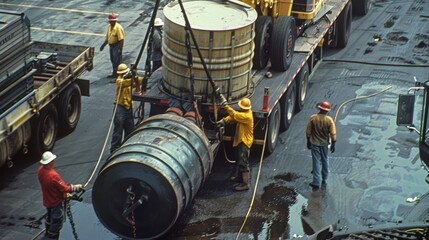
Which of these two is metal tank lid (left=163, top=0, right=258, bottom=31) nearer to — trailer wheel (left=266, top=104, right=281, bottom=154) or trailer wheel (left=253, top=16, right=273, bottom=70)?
trailer wheel (left=253, top=16, right=273, bottom=70)

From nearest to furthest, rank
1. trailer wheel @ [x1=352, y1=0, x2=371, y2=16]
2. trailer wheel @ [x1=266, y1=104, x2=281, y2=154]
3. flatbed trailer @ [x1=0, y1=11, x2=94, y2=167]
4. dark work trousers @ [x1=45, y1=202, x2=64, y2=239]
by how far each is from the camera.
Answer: dark work trousers @ [x1=45, y1=202, x2=64, y2=239] < flatbed trailer @ [x1=0, y1=11, x2=94, y2=167] < trailer wheel @ [x1=266, y1=104, x2=281, y2=154] < trailer wheel @ [x1=352, y1=0, x2=371, y2=16]

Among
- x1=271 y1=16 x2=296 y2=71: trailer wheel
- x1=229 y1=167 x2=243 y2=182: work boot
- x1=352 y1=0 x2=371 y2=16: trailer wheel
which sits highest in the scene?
x1=271 y1=16 x2=296 y2=71: trailer wheel

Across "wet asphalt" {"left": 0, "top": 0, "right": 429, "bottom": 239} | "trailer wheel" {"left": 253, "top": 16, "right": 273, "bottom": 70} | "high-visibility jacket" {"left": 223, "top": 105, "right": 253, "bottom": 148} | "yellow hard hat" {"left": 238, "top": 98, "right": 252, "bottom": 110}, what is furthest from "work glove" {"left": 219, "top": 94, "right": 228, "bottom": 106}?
"trailer wheel" {"left": 253, "top": 16, "right": 273, "bottom": 70}

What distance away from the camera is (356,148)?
49.7 ft

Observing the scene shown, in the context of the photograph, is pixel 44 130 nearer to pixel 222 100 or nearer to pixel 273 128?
pixel 222 100

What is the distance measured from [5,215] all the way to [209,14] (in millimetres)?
5074

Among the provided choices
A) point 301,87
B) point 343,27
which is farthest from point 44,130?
point 343,27

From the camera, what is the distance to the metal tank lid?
531 inches

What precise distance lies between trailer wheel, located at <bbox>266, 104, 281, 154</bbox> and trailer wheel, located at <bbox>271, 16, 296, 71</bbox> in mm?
1069

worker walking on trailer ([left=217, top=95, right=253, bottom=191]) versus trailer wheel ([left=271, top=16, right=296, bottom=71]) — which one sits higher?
trailer wheel ([left=271, top=16, right=296, bottom=71])

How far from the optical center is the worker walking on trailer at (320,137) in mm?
13305

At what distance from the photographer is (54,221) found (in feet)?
38.4

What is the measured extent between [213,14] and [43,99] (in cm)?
354

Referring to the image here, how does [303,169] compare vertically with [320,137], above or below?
below
